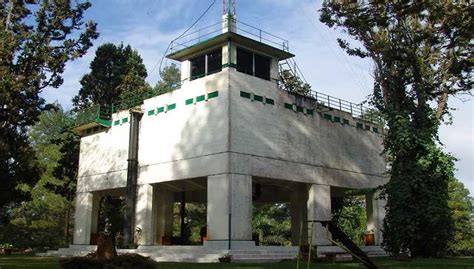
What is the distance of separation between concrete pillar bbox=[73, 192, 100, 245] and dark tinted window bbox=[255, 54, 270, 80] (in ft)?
49.7

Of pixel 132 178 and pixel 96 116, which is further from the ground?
pixel 96 116

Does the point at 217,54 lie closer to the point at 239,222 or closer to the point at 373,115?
the point at 239,222

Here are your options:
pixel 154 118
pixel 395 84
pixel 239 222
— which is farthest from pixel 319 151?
pixel 154 118

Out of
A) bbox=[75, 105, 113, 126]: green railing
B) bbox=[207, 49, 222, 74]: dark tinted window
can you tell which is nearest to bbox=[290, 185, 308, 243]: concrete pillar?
bbox=[207, 49, 222, 74]: dark tinted window

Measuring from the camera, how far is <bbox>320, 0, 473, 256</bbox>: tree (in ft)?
88.5

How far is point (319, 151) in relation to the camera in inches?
1222

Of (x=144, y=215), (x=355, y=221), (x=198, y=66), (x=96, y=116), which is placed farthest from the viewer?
(x=355, y=221)

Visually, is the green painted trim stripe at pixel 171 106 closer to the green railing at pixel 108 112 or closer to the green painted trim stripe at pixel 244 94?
the green railing at pixel 108 112

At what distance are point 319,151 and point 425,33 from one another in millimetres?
9333

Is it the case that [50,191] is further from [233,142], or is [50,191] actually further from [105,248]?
[105,248]

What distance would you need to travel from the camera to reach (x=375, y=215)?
3475 centimetres

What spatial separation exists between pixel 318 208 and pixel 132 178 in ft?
38.3

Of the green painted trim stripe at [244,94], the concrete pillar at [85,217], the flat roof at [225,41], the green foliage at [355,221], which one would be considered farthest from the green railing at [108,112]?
the green foliage at [355,221]

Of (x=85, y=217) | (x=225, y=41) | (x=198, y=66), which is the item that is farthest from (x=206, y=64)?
(x=85, y=217)
